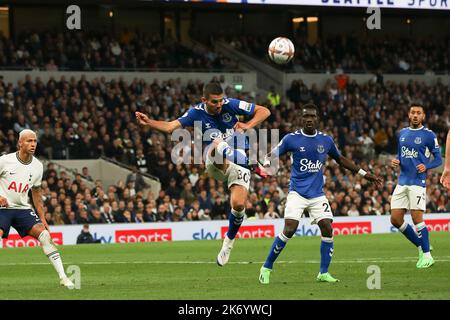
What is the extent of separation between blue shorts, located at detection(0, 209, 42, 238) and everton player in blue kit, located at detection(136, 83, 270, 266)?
6.88 ft

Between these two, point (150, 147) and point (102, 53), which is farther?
point (102, 53)

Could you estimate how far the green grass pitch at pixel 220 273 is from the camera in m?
12.8

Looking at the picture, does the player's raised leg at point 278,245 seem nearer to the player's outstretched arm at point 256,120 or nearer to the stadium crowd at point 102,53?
the player's outstretched arm at point 256,120

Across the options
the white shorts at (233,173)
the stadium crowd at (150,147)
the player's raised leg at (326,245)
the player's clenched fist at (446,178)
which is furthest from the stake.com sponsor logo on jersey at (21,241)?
the player's clenched fist at (446,178)

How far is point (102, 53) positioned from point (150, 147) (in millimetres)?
6573

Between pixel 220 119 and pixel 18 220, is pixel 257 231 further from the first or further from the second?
pixel 18 220

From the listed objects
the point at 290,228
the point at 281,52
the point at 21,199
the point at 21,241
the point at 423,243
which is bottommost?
the point at 21,241

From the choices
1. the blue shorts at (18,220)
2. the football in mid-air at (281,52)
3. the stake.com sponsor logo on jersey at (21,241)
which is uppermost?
the football in mid-air at (281,52)

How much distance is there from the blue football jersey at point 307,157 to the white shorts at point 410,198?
299cm

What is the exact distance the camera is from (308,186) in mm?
14445

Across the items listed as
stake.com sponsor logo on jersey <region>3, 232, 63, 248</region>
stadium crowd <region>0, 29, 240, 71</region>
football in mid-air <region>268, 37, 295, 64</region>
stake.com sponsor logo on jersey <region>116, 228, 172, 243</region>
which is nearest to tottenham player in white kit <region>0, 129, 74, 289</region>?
football in mid-air <region>268, 37, 295, 64</region>

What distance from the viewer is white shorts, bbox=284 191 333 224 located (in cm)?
1432

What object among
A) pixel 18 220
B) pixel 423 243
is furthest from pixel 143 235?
pixel 18 220
